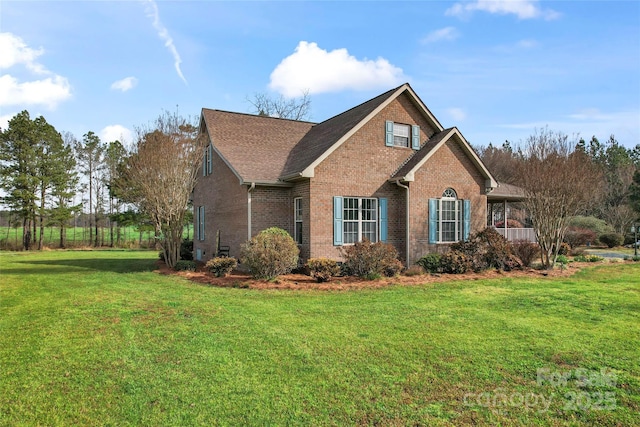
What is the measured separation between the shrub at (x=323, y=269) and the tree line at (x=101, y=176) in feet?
22.6

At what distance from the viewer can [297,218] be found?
15.4m

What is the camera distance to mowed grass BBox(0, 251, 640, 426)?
13.4 ft

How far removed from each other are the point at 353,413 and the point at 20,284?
44.2ft

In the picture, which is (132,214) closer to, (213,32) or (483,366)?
(213,32)

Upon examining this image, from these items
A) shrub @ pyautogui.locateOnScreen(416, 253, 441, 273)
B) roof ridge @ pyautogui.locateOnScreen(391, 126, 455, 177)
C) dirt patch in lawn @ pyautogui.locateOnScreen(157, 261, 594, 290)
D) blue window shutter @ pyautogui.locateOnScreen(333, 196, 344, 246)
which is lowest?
dirt patch in lawn @ pyautogui.locateOnScreen(157, 261, 594, 290)

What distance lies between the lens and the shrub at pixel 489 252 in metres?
14.4

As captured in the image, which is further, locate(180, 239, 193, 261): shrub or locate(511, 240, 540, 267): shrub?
locate(180, 239, 193, 261): shrub

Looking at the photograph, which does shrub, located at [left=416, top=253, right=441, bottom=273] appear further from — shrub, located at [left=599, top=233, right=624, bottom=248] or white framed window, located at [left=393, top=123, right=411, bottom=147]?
shrub, located at [left=599, top=233, right=624, bottom=248]

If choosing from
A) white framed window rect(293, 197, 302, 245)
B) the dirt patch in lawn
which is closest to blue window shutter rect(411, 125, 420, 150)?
white framed window rect(293, 197, 302, 245)

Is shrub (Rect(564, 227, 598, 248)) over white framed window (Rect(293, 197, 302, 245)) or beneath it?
beneath

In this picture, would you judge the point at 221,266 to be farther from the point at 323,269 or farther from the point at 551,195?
the point at 551,195

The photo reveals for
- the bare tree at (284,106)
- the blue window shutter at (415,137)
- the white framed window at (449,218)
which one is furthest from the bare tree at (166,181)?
the bare tree at (284,106)

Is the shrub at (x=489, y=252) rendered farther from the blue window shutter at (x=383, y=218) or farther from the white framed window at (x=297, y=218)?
the white framed window at (x=297, y=218)

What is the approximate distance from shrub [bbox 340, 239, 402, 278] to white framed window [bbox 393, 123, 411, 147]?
5446 millimetres
